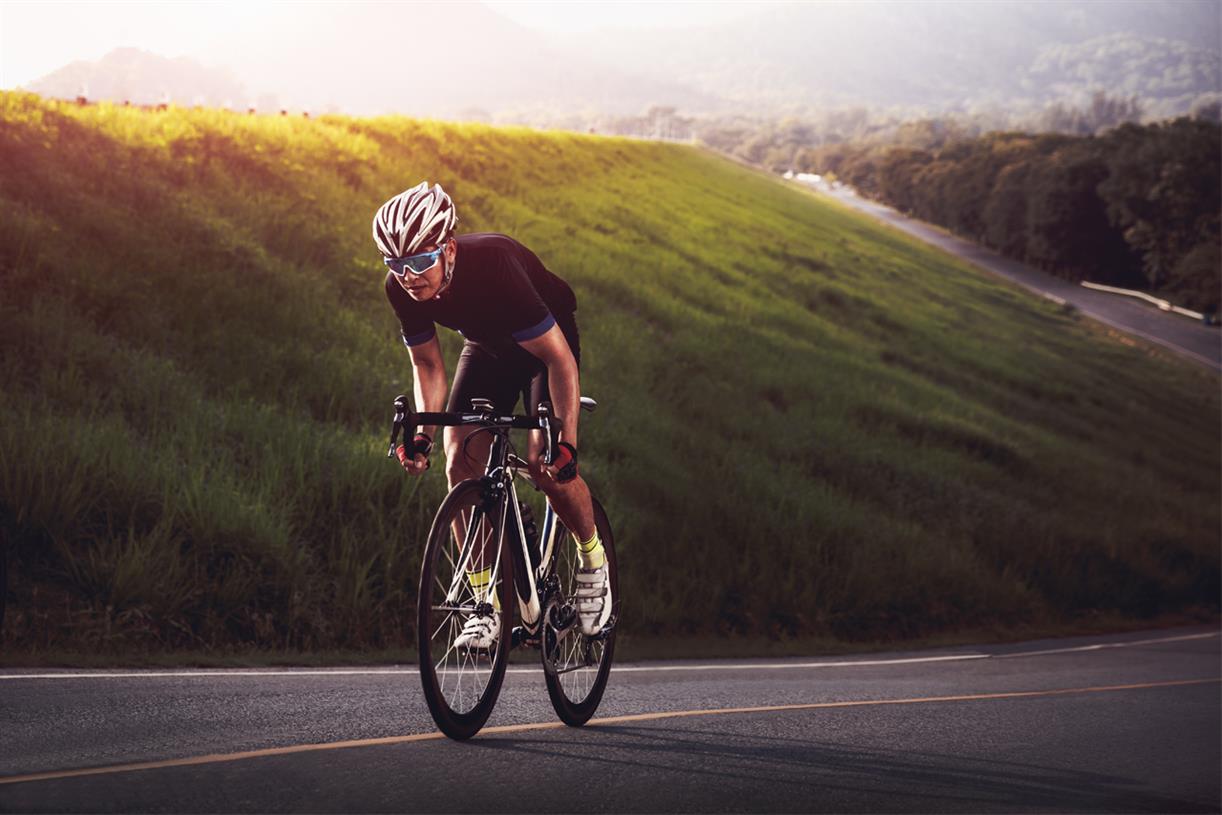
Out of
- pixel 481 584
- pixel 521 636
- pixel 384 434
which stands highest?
pixel 481 584

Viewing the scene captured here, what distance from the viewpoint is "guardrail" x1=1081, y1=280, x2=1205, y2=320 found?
72.1 meters

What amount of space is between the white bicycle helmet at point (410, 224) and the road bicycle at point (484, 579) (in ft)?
2.32

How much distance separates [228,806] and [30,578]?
17.3 ft

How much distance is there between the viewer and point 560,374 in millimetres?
6129

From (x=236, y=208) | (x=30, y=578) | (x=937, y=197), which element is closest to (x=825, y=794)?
(x=30, y=578)

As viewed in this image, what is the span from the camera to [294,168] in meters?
22.0

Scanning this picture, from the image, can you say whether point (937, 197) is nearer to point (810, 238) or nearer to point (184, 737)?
point (810, 238)

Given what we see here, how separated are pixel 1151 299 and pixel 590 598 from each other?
77019 mm

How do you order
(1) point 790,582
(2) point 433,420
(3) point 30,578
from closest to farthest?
(2) point 433,420, (3) point 30,578, (1) point 790,582

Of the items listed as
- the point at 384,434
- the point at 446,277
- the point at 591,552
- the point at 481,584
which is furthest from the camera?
the point at 384,434

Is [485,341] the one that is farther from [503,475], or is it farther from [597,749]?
[597,749]

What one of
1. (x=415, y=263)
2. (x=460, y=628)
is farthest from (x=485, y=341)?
(x=460, y=628)

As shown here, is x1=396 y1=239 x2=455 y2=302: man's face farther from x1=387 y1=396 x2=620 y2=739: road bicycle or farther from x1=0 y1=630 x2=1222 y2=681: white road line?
x1=0 y1=630 x2=1222 y2=681: white road line

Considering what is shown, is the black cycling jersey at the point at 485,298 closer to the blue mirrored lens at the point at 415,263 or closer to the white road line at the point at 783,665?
the blue mirrored lens at the point at 415,263
